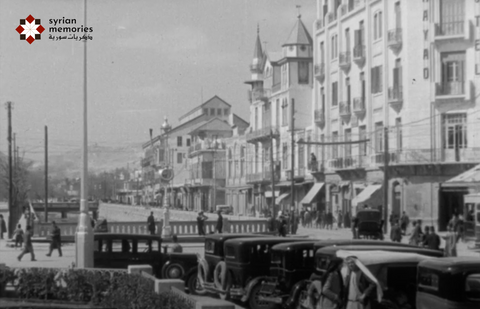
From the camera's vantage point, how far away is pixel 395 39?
56.0m

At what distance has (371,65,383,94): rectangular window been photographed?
58.9m

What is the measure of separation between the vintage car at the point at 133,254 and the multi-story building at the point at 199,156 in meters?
72.3

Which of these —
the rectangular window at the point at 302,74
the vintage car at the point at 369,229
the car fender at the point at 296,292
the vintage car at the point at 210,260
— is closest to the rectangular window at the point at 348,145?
the rectangular window at the point at 302,74

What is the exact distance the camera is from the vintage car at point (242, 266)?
1998 cm

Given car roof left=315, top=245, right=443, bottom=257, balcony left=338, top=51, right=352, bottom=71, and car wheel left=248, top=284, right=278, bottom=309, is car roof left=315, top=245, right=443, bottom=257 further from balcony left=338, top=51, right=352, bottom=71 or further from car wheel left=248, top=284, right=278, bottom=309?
balcony left=338, top=51, right=352, bottom=71

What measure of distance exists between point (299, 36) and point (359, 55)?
63.7 ft

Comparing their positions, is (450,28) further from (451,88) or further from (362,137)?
(362,137)

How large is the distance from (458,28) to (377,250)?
38.9m

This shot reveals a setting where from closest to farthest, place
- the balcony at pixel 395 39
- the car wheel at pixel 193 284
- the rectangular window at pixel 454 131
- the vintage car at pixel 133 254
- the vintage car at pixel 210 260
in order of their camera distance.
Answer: the vintage car at pixel 210 260 < the car wheel at pixel 193 284 < the vintage car at pixel 133 254 < the rectangular window at pixel 454 131 < the balcony at pixel 395 39

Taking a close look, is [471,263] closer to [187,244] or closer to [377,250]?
[377,250]

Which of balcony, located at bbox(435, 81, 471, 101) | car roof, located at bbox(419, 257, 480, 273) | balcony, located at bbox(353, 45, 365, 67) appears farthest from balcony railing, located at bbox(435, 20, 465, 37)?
car roof, located at bbox(419, 257, 480, 273)

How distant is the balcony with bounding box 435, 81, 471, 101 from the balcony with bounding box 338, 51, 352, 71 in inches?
417

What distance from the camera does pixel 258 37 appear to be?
Result: 9950 cm

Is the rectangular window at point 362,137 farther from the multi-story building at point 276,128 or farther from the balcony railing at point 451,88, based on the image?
the multi-story building at point 276,128
